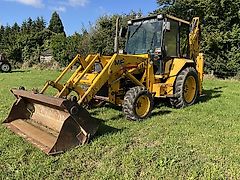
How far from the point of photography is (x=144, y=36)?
8.01 meters

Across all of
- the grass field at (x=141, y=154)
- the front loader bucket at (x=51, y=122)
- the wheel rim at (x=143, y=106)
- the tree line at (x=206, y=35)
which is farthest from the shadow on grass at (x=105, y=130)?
the tree line at (x=206, y=35)

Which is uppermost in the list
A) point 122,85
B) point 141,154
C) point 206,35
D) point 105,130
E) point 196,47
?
point 206,35

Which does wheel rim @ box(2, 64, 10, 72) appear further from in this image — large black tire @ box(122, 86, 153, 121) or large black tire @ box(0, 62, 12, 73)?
large black tire @ box(122, 86, 153, 121)

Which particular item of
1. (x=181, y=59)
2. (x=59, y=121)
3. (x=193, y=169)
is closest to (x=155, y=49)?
(x=181, y=59)

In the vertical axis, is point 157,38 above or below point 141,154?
above

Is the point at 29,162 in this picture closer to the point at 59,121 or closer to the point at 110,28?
the point at 59,121

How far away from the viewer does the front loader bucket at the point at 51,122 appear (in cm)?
475

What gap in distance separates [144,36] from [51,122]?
3598 millimetres

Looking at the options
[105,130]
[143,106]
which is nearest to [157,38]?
[143,106]

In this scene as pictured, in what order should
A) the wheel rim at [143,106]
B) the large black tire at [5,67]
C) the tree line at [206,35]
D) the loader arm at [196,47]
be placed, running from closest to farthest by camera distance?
the wheel rim at [143,106] < the loader arm at [196,47] < the large black tire at [5,67] < the tree line at [206,35]

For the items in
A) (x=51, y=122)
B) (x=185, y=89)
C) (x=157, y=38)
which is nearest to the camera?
(x=51, y=122)

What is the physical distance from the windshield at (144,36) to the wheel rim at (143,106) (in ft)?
5.38

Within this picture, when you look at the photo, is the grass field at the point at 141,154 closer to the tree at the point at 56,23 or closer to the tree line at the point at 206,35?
the tree line at the point at 206,35

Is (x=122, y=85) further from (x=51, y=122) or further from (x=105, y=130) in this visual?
(x=51, y=122)
